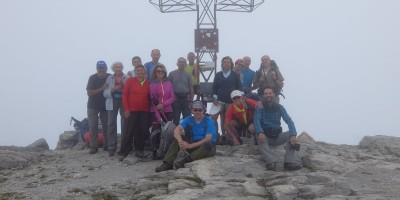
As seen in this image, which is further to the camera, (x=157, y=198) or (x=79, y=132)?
(x=79, y=132)

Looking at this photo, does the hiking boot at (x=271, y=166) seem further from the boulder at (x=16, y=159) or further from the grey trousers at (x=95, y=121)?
the boulder at (x=16, y=159)

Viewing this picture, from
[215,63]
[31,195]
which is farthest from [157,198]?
[215,63]

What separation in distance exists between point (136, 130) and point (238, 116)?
238 centimetres

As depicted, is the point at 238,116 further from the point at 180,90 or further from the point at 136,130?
the point at 136,130

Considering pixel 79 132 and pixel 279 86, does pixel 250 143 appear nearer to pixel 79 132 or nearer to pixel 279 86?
pixel 279 86

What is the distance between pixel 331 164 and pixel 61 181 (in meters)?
5.56

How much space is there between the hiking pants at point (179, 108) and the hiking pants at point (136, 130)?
0.86m

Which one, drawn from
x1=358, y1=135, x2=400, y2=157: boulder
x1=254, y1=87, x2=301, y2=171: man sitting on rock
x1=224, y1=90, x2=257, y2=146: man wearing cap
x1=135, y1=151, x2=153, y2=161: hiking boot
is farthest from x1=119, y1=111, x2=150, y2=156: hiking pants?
x1=358, y1=135, x2=400, y2=157: boulder

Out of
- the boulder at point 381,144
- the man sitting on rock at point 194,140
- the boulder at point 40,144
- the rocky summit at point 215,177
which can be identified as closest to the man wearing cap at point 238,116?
the rocky summit at point 215,177

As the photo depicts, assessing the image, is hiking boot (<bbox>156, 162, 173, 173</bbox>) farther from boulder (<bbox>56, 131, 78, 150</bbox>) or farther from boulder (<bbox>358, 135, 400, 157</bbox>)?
boulder (<bbox>56, 131, 78, 150</bbox>)

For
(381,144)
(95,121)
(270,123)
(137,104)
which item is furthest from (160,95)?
(381,144)

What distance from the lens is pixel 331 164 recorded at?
32.2 ft

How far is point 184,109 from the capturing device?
37.9 feet

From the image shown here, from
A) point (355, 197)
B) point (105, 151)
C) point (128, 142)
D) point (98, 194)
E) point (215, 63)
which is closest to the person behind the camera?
point (355, 197)
